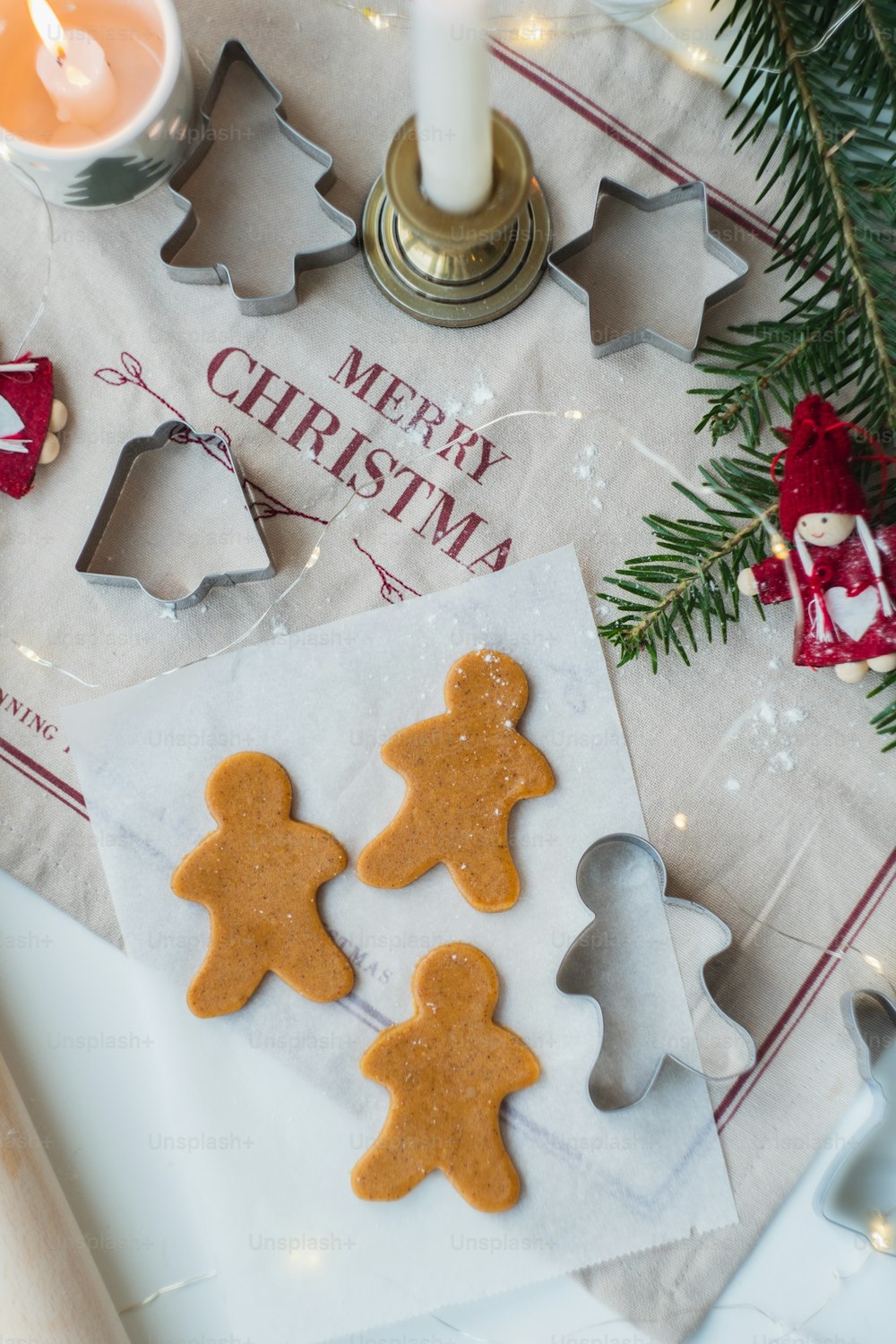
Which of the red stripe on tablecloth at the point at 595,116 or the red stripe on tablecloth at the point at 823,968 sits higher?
the red stripe on tablecloth at the point at 595,116

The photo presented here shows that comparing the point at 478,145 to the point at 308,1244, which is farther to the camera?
the point at 308,1244

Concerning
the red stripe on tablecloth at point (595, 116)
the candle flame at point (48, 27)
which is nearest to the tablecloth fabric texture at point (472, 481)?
the red stripe on tablecloth at point (595, 116)

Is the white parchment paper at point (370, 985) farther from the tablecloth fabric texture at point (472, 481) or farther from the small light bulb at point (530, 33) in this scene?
the small light bulb at point (530, 33)

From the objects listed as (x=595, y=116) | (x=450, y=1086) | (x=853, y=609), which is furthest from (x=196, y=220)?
(x=450, y=1086)

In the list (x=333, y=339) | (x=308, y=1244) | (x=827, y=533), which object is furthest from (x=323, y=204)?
(x=308, y=1244)

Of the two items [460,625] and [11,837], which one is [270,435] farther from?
[11,837]
